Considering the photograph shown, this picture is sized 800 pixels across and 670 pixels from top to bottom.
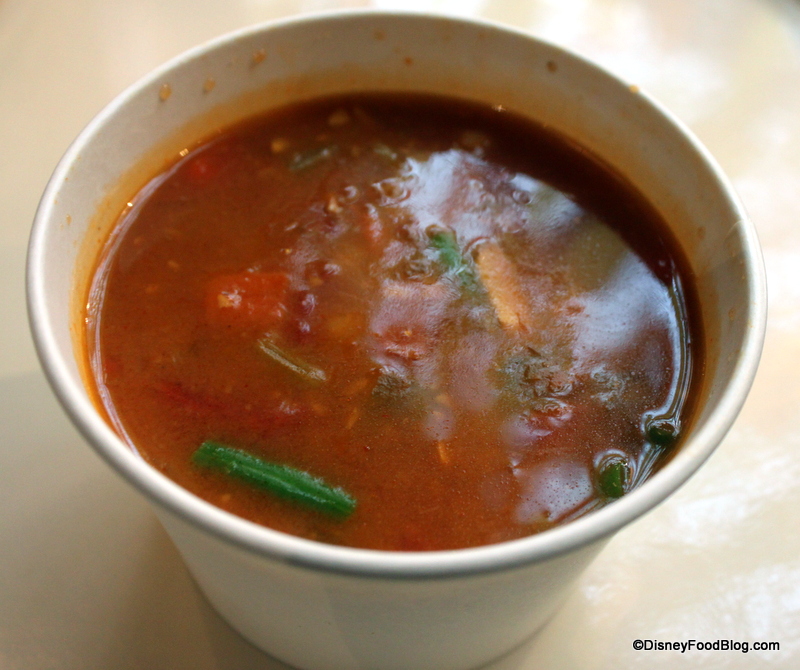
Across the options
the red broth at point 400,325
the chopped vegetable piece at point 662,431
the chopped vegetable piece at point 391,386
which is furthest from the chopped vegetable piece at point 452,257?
the chopped vegetable piece at point 662,431

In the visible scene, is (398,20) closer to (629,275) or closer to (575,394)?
(629,275)

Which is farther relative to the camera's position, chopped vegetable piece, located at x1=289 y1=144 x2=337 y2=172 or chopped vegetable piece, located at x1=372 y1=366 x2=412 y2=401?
chopped vegetable piece, located at x1=289 y1=144 x2=337 y2=172

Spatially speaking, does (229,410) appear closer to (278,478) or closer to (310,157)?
(278,478)

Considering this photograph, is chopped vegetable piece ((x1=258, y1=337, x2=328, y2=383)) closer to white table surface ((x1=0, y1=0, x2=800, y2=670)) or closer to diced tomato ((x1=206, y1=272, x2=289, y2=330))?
diced tomato ((x1=206, y1=272, x2=289, y2=330))

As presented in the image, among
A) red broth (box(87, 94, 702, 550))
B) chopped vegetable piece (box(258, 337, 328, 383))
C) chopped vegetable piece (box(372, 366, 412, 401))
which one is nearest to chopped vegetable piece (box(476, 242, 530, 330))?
red broth (box(87, 94, 702, 550))

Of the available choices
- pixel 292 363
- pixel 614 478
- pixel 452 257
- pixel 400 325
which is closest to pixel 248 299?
pixel 292 363

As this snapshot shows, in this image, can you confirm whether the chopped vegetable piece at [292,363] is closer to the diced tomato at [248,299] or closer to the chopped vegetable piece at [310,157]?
the diced tomato at [248,299]
